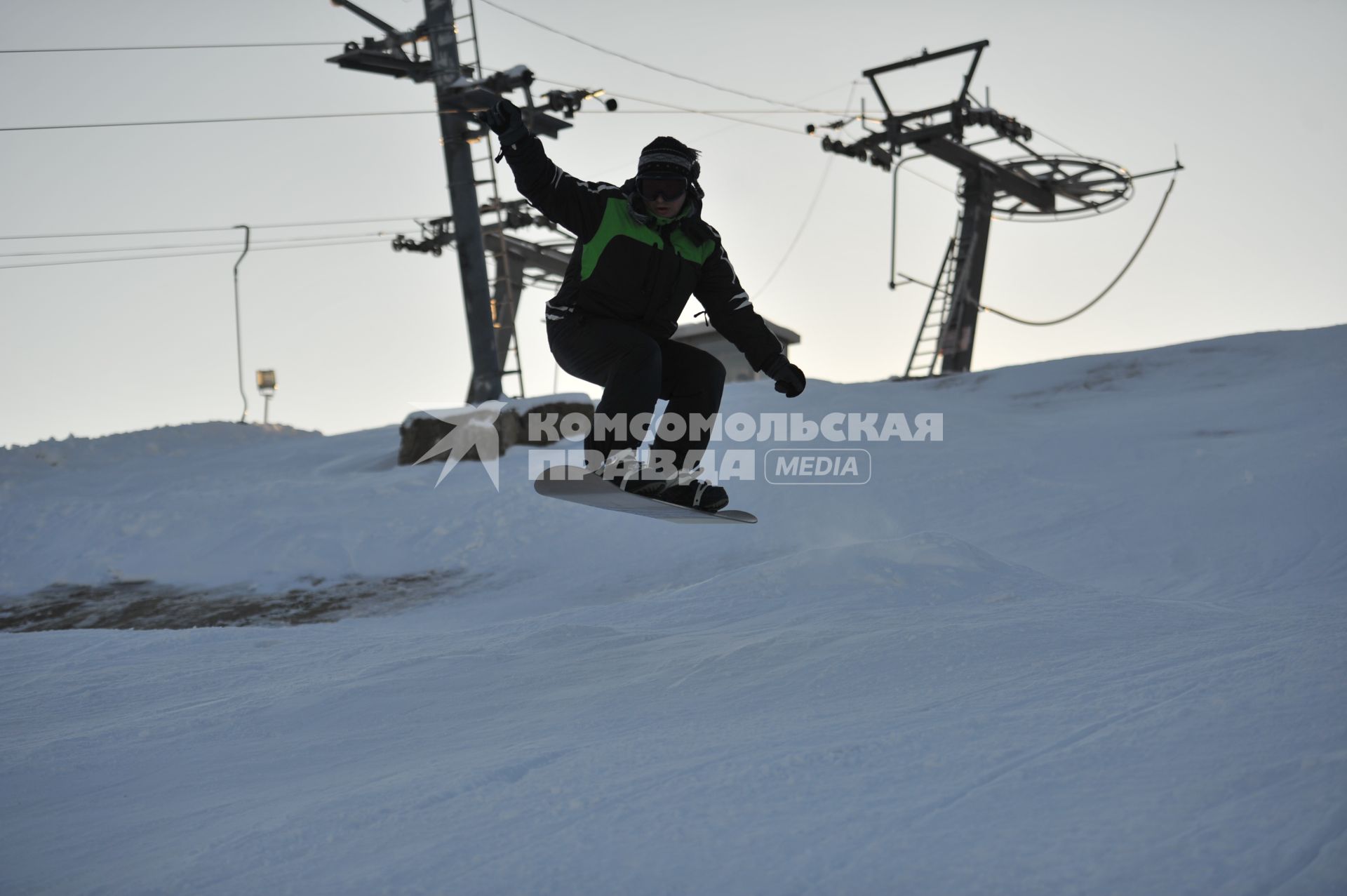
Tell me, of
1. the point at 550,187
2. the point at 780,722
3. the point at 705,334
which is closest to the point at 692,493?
the point at 550,187

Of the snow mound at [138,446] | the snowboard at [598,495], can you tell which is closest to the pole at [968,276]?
the snow mound at [138,446]

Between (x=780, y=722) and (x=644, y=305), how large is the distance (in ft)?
6.69

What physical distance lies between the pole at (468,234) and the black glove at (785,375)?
9507mm

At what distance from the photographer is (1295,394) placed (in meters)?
11.2

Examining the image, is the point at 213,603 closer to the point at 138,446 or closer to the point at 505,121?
the point at 505,121

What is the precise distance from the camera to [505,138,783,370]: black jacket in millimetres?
4426

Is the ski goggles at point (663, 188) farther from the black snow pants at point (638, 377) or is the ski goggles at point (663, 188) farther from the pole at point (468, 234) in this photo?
the pole at point (468, 234)

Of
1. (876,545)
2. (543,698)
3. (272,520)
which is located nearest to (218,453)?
(272,520)

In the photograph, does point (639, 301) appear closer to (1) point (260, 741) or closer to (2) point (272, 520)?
(1) point (260, 741)

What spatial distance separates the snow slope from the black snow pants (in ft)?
3.00

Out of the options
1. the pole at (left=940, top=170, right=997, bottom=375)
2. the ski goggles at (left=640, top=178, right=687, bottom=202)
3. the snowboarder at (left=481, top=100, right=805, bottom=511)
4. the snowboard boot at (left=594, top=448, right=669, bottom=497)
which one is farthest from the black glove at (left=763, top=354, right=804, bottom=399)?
the pole at (left=940, top=170, right=997, bottom=375)

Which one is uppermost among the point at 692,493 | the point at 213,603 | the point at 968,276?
the point at 968,276

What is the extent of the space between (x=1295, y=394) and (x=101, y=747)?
11417mm

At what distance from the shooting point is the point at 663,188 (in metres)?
4.38
